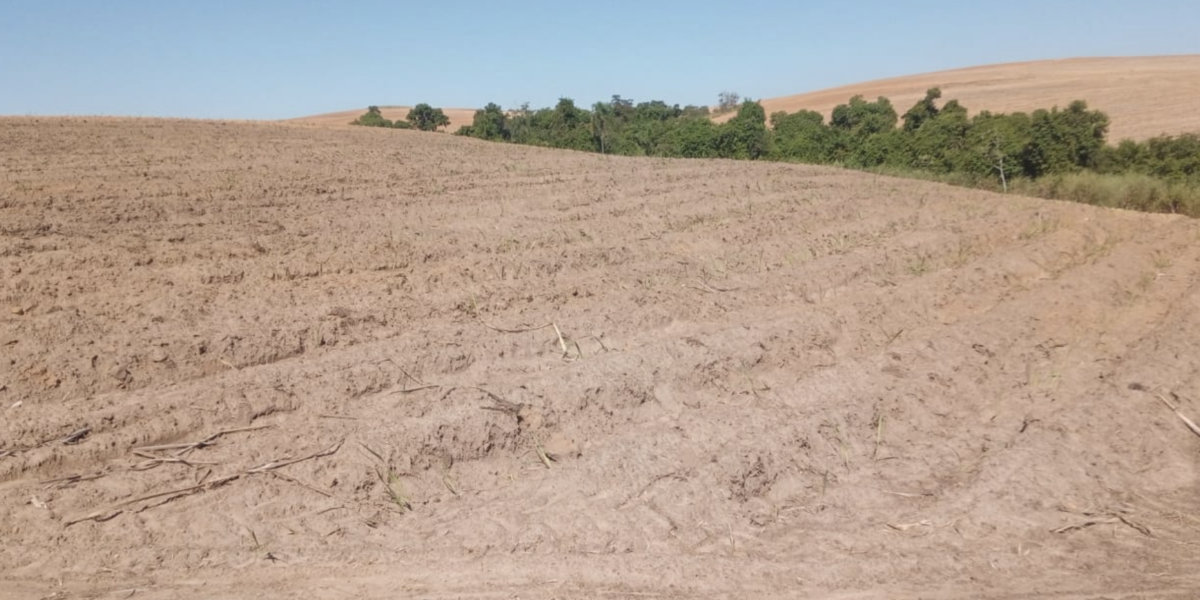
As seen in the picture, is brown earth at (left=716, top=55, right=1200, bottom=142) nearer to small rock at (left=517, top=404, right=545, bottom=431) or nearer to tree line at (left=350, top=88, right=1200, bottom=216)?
tree line at (left=350, top=88, right=1200, bottom=216)

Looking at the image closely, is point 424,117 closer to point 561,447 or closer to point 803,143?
point 803,143

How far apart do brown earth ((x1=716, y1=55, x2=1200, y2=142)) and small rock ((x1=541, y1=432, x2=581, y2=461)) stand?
28170 millimetres

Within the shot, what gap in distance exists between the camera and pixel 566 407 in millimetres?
6125

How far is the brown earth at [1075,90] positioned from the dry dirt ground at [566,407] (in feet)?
80.5

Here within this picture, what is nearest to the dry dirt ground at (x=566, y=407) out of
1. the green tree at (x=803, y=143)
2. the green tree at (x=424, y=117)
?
the green tree at (x=803, y=143)

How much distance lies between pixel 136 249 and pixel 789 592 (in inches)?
269

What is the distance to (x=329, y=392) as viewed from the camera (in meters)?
6.04

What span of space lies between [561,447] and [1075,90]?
→ 42.2 metres

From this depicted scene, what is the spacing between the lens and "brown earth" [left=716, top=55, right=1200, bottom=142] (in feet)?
101

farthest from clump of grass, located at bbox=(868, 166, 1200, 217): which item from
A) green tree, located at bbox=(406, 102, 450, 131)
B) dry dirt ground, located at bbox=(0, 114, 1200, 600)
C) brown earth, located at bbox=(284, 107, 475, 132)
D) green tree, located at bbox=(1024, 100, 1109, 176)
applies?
brown earth, located at bbox=(284, 107, 475, 132)

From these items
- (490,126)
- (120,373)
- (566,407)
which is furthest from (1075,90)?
(120,373)

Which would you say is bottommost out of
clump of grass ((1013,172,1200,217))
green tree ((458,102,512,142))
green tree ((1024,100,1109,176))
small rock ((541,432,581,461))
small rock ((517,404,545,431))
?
clump of grass ((1013,172,1200,217))

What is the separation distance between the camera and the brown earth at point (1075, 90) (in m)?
30.8

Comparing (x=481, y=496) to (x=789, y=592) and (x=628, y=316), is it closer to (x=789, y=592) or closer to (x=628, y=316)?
(x=789, y=592)
